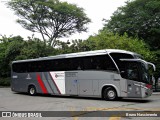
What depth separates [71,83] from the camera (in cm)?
1898

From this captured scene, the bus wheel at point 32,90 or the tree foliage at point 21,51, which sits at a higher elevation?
the tree foliage at point 21,51

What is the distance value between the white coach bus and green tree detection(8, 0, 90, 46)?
19400mm

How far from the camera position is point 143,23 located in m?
31.2

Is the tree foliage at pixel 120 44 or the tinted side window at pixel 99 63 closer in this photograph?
the tinted side window at pixel 99 63

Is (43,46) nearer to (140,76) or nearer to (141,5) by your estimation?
(141,5)

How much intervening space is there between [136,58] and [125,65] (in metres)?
0.85

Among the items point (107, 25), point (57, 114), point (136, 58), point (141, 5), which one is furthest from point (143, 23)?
point (57, 114)

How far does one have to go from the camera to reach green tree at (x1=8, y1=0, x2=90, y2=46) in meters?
40.9

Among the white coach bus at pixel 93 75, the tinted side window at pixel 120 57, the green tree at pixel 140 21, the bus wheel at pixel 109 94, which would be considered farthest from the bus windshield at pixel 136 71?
the green tree at pixel 140 21

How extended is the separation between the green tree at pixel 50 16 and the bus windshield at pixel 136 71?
81.7 feet

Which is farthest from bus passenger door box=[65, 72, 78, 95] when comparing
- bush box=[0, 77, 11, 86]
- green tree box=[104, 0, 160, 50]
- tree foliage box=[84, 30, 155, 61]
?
bush box=[0, 77, 11, 86]

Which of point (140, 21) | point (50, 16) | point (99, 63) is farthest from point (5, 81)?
point (99, 63)

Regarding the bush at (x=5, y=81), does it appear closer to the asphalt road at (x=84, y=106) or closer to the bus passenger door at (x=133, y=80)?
the asphalt road at (x=84, y=106)

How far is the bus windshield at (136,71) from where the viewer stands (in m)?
15.8
